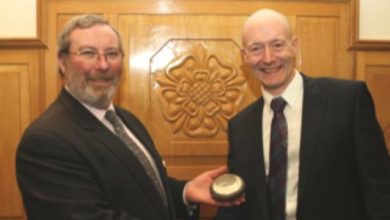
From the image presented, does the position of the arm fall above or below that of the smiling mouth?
below

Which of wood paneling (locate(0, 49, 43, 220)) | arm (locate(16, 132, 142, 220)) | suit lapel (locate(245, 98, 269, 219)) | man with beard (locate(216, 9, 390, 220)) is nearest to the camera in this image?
arm (locate(16, 132, 142, 220))

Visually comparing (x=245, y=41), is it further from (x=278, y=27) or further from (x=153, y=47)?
(x=153, y=47)

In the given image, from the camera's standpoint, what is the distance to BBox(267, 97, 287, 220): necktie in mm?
1874

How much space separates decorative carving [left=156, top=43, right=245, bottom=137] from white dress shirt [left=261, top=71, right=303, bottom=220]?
0.57 metres

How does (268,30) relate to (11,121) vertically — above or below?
above

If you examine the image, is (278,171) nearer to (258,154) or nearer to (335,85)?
(258,154)

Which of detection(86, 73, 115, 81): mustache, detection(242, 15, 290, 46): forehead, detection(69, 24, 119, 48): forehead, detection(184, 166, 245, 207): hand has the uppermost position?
detection(242, 15, 290, 46): forehead

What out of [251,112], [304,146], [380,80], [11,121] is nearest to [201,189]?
[251,112]

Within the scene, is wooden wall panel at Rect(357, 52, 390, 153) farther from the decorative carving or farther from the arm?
the arm

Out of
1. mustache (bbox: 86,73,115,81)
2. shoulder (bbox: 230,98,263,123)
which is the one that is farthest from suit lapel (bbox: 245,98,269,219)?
mustache (bbox: 86,73,115,81)

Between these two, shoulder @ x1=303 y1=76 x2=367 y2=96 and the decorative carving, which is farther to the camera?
the decorative carving

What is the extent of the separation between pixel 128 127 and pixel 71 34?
1.54 ft

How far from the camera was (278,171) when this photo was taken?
1892mm

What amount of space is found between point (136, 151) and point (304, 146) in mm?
641
